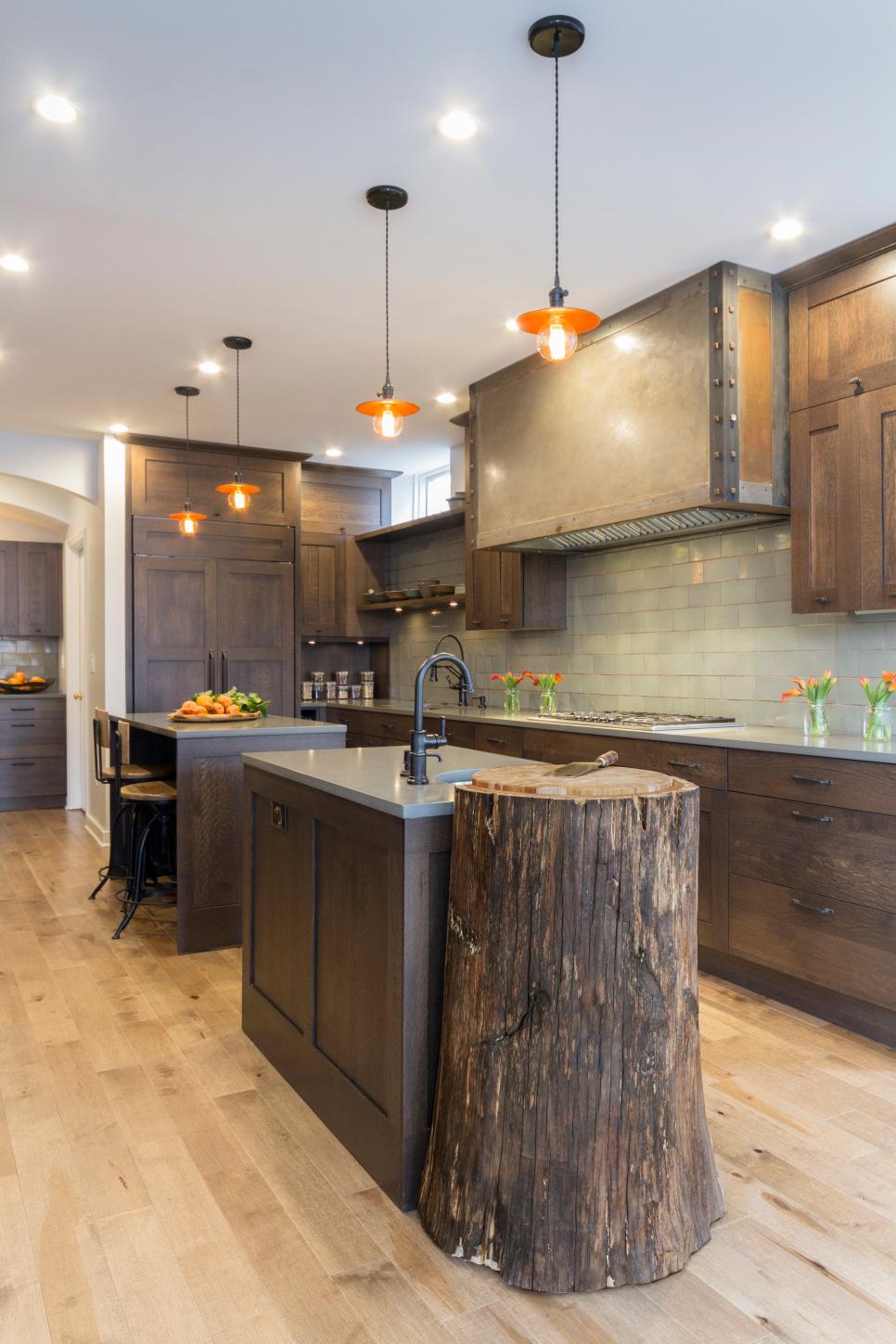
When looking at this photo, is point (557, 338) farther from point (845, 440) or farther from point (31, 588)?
point (31, 588)

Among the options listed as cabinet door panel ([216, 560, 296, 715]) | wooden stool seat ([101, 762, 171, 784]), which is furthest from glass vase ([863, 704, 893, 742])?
cabinet door panel ([216, 560, 296, 715])

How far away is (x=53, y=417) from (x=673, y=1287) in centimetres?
579

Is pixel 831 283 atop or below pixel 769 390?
atop

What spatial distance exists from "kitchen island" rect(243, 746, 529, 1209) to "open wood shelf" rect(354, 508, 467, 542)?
3322 millimetres

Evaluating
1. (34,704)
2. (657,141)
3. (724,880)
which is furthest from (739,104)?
(34,704)

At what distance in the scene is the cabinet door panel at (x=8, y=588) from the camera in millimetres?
8016

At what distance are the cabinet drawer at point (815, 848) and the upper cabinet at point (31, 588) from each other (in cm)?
662

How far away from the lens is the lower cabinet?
7.72 metres

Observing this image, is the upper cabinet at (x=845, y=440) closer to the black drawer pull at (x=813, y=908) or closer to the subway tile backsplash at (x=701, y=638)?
the subway tile backsplash at (x=701, y=638)

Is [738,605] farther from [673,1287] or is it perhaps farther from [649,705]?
[673,1287]

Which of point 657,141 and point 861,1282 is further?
point 657,141

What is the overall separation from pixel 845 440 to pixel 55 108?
2.81 meters

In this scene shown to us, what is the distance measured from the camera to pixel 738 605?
4223 millimetres

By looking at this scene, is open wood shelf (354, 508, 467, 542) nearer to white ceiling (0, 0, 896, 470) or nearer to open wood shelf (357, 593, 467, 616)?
open wood shelf (357, 593, 467, 616)
